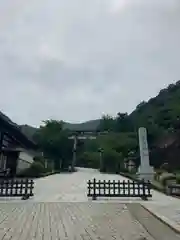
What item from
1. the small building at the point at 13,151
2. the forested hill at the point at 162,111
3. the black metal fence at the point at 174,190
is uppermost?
the forested hill at the point at 162,111

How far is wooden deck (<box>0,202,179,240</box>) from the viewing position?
22.2 ft

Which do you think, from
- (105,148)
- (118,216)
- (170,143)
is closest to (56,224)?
(118,216)

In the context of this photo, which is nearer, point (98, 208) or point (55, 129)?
point (98, 208)

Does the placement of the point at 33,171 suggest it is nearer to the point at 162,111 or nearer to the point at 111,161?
the point at 111,161

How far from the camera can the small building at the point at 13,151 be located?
26858 millimetres

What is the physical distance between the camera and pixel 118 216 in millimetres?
9312

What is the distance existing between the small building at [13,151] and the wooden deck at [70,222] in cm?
1545

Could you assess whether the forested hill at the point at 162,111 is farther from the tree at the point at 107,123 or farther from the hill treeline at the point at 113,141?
the tree at the point at 107,123

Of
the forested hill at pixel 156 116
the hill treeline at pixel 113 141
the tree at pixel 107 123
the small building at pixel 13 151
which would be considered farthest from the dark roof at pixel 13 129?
the tree at pixel 107 123

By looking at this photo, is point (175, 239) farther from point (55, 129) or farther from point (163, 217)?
point (55, 129)

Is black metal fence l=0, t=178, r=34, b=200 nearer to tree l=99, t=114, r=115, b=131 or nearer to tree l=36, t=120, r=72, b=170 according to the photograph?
tree l=36, t=120, r=72, b=170

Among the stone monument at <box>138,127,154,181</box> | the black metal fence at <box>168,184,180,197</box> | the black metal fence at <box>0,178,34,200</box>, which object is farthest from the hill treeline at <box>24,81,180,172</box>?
the black metal fence at <box>0,178,34,200</box>

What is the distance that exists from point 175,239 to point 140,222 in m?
1.90

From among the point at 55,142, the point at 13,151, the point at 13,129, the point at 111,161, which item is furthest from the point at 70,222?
the point at 55,142
